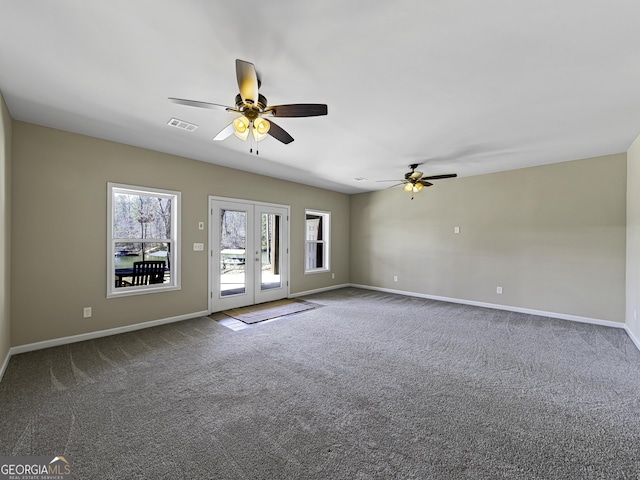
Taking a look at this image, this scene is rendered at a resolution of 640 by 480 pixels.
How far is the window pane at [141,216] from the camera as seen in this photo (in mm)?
4055

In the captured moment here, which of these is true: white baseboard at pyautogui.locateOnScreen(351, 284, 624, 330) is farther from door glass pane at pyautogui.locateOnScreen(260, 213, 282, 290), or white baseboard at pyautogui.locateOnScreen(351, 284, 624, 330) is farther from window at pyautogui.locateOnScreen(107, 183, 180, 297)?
window at pyautogui.locateOnScreen(107, 183, 180, 297)

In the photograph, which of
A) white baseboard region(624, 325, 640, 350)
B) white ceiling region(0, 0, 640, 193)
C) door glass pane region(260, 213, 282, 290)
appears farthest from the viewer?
door glass pane region(260, 213, 282, 290)

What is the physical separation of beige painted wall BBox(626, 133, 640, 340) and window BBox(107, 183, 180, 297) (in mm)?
6733

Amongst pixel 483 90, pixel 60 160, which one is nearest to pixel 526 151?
pixel 483 90

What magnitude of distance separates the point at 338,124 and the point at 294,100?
2.52 ft

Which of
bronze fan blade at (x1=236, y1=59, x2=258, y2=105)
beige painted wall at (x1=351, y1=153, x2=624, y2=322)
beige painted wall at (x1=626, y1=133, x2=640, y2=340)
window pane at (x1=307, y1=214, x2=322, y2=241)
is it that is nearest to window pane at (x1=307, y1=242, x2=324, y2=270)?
window pane at (x1=307, y1=214, x2=322, y2=241)

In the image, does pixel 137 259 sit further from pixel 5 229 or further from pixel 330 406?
pixel 330 406

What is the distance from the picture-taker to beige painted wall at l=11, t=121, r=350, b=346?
3.30 m

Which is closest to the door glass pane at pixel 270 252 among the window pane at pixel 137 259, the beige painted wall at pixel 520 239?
the window pane at pixel 137 259

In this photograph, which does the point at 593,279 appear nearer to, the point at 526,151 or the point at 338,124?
the point at 526,151

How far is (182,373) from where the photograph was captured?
2.82 m

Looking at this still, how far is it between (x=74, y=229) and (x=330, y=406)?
12.9 ft

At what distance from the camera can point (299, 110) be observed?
2.28 metres

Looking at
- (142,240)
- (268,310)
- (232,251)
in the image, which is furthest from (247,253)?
(142,240)
